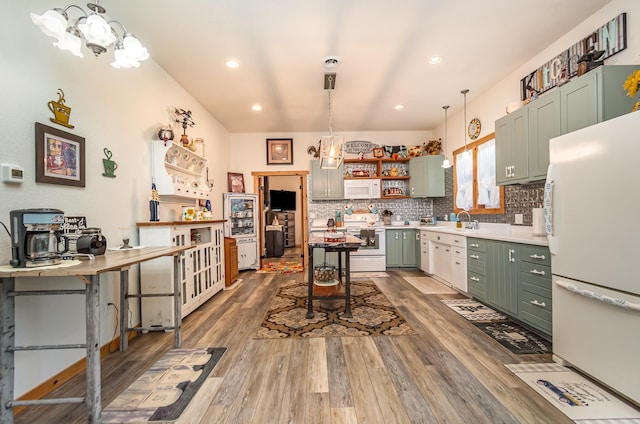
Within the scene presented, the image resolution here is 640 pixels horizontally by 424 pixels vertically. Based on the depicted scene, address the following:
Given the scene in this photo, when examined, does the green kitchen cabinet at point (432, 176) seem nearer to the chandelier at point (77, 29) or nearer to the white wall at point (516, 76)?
the white wall at point (516, 76)

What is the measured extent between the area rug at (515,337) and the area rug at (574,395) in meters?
0.24

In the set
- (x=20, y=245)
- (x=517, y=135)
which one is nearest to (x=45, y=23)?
(x=20, y=245)

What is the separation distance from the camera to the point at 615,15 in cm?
234

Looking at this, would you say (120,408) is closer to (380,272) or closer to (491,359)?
(491,359)

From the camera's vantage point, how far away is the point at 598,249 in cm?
176

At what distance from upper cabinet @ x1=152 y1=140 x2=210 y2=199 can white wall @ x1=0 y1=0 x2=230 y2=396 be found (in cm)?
11

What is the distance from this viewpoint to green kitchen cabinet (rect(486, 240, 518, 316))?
2.80 m

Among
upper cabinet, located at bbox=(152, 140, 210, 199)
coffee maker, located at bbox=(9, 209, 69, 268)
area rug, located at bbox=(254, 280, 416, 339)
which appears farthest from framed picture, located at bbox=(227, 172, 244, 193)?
coffee maker, located at bbox=(9, 209, 69, 268)

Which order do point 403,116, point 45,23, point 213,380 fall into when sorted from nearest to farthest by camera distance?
point 45,23, point 213,380, point 403,116

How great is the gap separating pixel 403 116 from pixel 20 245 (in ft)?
17.2

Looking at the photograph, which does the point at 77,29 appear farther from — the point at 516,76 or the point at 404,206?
the point at 404,206

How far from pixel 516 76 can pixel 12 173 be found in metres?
4.98

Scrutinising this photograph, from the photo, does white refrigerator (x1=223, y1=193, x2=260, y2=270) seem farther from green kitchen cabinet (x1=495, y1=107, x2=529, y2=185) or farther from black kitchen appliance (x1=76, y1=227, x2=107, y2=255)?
green kitchen cabinet (x1=495, y1=107, x2=529, y2=185)

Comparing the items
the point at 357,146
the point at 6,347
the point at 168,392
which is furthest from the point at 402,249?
the point at 6,347
